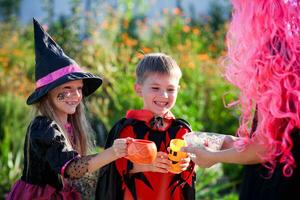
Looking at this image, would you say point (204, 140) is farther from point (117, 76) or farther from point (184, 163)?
point (117, 76)

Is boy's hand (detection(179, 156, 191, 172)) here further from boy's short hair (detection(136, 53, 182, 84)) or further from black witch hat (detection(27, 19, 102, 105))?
black witch hat (detection(27, 19, 102, 105))

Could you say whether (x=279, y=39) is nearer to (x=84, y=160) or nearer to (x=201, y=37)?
(x=84, y=160)

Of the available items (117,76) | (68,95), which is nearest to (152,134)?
(68,95)

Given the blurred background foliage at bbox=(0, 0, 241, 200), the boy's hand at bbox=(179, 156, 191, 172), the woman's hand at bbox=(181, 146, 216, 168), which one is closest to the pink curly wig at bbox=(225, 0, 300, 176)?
the woman's hand at bbox=(181, 146, 216, 168)

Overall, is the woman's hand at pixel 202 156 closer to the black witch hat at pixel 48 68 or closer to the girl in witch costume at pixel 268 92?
the girl in witch costume at pixel 268 92

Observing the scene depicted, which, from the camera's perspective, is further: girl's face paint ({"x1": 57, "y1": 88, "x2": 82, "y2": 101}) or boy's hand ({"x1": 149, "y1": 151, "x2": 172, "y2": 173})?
girl's face paint ({"x1": 57, "y1": 88, "x2": 82, "y2": 101})

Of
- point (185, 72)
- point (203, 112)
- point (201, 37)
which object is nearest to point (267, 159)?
point (203, 112)

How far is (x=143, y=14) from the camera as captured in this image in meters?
13.7

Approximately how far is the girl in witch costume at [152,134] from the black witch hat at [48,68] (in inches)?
13.8

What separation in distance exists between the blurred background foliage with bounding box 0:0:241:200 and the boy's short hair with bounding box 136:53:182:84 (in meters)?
1.26

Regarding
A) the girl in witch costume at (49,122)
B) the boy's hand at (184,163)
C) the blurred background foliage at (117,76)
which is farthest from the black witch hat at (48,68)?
the blurred background foliage at (117,76)

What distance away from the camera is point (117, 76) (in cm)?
745

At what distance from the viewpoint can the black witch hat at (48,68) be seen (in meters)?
3.38

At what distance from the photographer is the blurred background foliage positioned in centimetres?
609
